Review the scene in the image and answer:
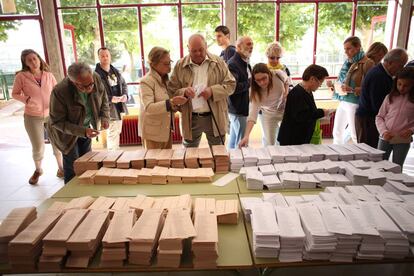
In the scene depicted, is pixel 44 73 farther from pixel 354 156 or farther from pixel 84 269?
pixel 354 156

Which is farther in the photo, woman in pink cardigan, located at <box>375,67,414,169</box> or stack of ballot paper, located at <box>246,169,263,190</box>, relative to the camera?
woman in pink cardigan, located at <box>375,67,414,169</box>

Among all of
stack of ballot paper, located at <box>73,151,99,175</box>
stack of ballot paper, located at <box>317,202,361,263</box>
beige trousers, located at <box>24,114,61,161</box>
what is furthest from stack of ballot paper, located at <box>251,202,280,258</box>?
beige trousers, located at <box>24,114,61,161</box>

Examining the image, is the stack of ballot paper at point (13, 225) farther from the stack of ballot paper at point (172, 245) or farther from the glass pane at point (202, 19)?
the glass pane at point (202, 19)

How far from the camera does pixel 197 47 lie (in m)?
2.88

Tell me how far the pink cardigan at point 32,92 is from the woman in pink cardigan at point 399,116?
4.02 m

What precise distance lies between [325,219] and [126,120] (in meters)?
5.13

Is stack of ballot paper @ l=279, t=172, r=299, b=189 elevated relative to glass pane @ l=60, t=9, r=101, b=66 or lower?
lower

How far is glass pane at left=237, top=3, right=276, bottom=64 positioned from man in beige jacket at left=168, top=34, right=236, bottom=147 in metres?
3.34

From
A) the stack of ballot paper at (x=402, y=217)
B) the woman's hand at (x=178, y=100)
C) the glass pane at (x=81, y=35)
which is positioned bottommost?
the stack of ballot paper at (x=402, y=217)

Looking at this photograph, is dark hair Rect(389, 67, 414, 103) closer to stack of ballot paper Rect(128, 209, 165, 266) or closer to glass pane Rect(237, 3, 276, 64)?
stack of ballot paper Rect(128, 209, 165, 266)

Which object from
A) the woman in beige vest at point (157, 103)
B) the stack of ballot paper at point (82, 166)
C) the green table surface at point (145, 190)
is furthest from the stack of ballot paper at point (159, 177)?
the woman in beige vest at point (157, 103)

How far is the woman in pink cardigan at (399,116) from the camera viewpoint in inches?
107

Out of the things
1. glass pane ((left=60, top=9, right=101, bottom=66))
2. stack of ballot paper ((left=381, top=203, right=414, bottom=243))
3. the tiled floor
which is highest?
glass pane ((left=60, top=9, right=101, bottom=66))

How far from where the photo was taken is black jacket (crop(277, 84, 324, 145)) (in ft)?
9.23
